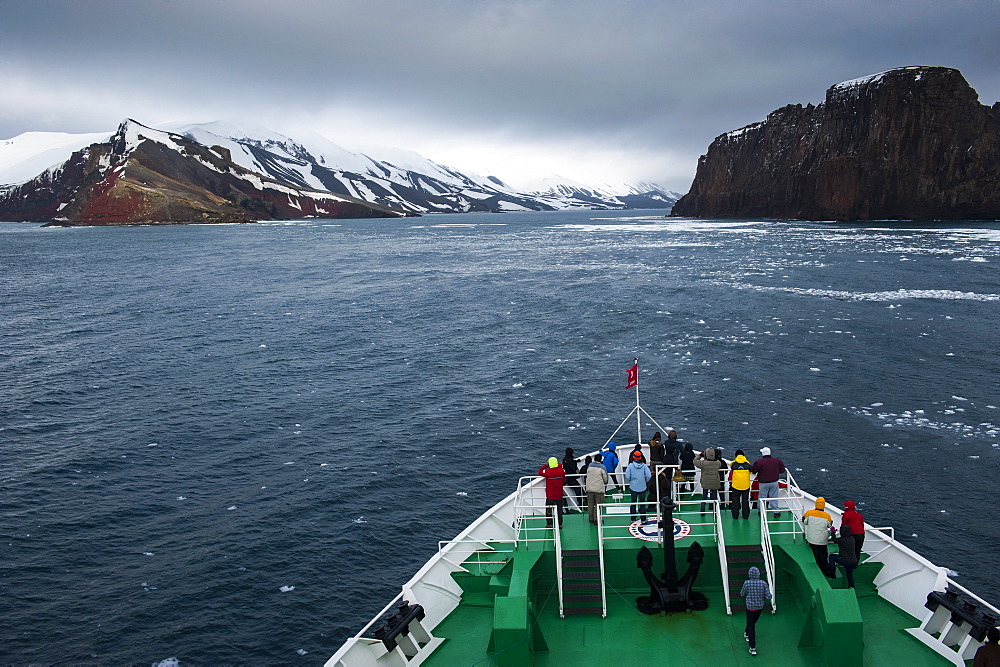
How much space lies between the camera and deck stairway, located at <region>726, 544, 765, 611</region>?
15.1 m

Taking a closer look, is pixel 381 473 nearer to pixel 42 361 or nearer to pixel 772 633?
pixel 772 633

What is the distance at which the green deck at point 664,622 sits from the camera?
12969 mm

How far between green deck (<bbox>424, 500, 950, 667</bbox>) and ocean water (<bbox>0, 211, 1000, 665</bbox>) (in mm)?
7150

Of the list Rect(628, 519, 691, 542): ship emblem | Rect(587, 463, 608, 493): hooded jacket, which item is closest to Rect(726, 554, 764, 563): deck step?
Rect(628, 519, 691, 542): ship emblem

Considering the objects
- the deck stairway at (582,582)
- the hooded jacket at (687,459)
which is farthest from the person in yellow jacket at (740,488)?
the deck stairway at (582,582)

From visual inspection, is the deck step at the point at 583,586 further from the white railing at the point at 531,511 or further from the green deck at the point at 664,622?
the white railing at the point at 531,511

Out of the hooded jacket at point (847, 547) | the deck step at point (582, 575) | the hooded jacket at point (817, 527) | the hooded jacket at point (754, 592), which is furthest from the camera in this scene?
the deck step at point (582, 575)

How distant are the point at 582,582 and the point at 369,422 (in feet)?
76.3

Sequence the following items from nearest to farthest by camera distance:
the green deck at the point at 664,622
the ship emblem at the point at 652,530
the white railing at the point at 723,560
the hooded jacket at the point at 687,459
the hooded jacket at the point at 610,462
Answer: the green deck at the point at 664,622
the white railing at the point at 723,560
the ship emblem at the point at 652,530
the hooded jacket at the point at 687,459
the hooded jacket at the point at 610,462

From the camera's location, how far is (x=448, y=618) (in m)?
15.4

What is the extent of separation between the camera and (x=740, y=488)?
16422mm

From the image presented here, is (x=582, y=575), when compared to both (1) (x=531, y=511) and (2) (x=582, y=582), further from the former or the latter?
(1) (x=531, y=511)

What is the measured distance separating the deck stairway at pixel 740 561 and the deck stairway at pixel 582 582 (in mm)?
2942

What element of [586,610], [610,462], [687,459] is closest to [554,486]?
[610,462]
